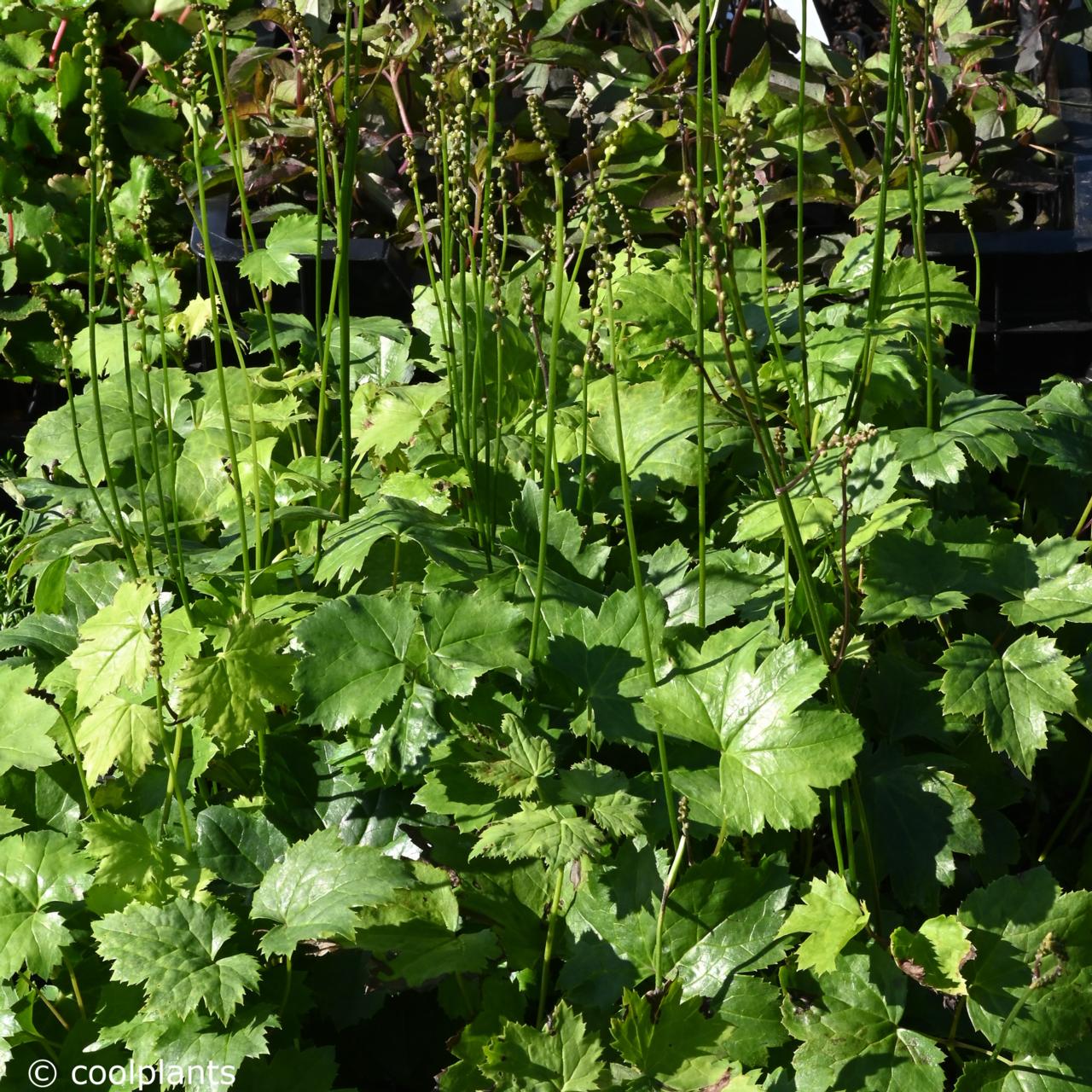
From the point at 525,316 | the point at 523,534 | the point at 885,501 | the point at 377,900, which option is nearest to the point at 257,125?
the point at 525,316

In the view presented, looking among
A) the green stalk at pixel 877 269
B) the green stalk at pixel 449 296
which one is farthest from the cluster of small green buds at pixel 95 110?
the green stalk at pixel 877 269

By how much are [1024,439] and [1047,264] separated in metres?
1.03

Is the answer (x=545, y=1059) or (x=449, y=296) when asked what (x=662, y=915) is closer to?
(x=545, y=1059)

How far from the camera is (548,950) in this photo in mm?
1248

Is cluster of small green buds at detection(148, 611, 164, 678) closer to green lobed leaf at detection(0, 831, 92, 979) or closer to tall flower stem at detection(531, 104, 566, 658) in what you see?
green lobed leaf at detection(0, 831, 92, 979)

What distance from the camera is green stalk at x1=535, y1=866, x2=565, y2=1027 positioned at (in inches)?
49.1

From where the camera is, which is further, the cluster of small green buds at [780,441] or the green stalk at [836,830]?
the cluster of small green buds at [780,441]

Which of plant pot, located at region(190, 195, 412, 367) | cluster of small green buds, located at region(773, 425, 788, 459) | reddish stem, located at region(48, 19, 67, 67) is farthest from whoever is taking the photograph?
reddish stem, located at region(48, 19, 67, 67)

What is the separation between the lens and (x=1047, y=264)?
8.36ft

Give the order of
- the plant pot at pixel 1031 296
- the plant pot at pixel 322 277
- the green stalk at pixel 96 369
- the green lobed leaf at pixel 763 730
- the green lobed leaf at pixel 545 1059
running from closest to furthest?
the green lobed leaf at pixel 545 1059, the green lobed leaf at pixel 763 730, the green stalk at pixel 96 369, the plant pot at pixel 1031 296, the plant pot at pixel 322 277

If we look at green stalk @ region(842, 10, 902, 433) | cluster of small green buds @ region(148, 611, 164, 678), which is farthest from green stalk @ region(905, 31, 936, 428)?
cluster of small green buds @ region(148, 611, 164, 678)

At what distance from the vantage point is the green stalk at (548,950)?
1.25m

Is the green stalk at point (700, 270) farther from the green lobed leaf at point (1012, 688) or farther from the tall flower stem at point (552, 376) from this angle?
the green lobed leaf at point (1012, 688)

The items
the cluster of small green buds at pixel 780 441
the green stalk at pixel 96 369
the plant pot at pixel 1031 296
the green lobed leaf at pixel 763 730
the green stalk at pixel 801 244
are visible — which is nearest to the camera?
the green lobed leaf at pixel 763 730
